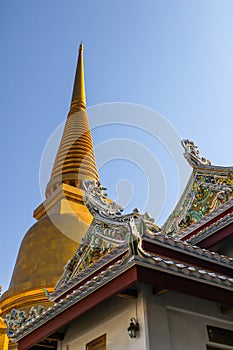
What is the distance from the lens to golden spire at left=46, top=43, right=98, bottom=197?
22.4m

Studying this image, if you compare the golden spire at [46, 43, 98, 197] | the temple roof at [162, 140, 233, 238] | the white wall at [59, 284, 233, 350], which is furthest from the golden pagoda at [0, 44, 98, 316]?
the white wall at [59, 284, 233, 350]

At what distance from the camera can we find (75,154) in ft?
77.5

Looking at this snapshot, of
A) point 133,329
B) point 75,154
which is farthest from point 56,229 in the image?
point 133,329

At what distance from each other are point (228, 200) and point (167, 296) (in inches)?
121

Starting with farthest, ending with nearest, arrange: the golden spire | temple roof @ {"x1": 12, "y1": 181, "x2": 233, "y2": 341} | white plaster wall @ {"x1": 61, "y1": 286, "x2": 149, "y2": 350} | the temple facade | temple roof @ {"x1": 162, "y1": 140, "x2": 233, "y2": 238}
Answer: the golden spire, temple roof @ {"x1": 162, "y1": 140, "x2": 233, "y2": 238}, white plaster wall @ {"x1": 61, "y1": 286, "x2": 149, "y2": 350}, the temple facade, temple roof @ {"x1": 12, "y1": 181, "x2": 233, "y2": 341}

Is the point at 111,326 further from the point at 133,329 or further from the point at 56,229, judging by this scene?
the point at 56,229

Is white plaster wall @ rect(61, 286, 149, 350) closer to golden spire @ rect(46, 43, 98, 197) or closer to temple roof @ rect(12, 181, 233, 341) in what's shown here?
temple roof @ rect(12, 181, 233, 341)

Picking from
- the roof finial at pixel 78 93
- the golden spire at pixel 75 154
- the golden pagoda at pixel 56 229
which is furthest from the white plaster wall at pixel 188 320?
the roof finial at pixel 78 93

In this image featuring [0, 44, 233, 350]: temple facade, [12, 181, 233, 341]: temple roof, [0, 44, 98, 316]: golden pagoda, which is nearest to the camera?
[12, 181, 233, 341]: temple roof

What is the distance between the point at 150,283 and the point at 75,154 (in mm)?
18265

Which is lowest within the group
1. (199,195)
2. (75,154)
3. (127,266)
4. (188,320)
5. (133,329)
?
(133,329)

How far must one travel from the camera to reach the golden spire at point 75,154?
2238 cm

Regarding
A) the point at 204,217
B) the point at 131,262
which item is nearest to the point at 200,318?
the point at 131,262

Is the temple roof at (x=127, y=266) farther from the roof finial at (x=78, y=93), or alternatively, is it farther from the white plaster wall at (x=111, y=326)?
the roof finial at (x=78, y=93)
